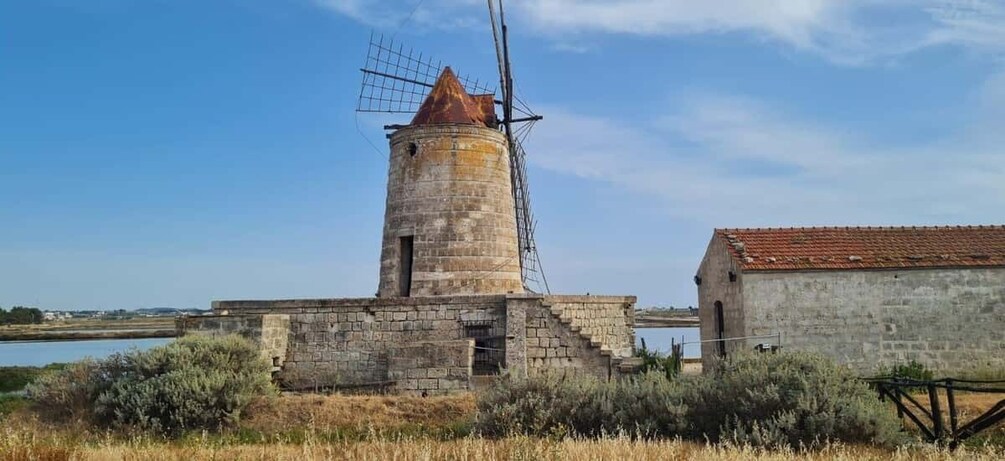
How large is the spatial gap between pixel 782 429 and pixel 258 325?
9.16 m

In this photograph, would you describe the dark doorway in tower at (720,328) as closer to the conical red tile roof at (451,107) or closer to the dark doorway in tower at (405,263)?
the conical red tile roof at (451,107)

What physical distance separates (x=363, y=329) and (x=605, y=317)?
4.87 meters

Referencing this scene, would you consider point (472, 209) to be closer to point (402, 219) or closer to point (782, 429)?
point (402, 219)

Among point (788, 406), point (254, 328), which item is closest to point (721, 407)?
point (788, 406)

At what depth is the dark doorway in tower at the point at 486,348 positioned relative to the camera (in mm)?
13453

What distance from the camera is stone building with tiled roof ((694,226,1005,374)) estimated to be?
572 inches

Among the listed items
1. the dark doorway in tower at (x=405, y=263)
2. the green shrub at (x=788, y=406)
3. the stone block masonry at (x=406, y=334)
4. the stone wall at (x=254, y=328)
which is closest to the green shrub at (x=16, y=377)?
the stone wall at (x=254, y=328)

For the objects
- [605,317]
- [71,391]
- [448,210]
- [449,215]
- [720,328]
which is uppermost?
[448,210]

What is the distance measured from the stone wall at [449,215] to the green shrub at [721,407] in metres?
5.35

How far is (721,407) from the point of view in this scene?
344 inches

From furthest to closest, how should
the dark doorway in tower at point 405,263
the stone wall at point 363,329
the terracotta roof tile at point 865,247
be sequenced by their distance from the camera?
1. the dark doorway in tower at point 405,263
2. the terracotta roof tile at point 865,247
3. the stone wall at point 363,329

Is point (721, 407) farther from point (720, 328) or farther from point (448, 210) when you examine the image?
point (448, 210)

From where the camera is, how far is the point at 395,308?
13945mm

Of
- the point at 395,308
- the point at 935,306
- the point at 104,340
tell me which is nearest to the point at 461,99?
the point at 395,308
